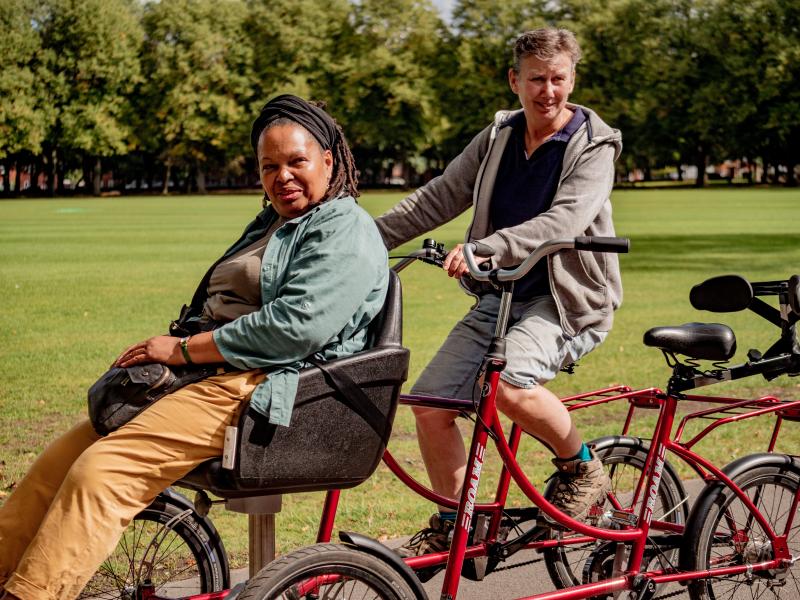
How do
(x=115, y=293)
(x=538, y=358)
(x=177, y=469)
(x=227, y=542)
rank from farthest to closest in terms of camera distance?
(x=115, y=293) → (x=227, y=542) → (x=538, y=358) → (x=177, y=469)

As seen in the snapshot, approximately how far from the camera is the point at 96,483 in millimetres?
2672

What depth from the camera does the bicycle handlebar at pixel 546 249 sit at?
3006 millimetres

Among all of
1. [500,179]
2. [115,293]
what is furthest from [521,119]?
[115,293]

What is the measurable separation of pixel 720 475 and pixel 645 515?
0.29 metres

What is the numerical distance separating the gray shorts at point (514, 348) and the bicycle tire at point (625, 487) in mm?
560

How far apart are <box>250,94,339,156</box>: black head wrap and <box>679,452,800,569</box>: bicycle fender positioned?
5.53 ft

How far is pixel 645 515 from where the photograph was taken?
357cm

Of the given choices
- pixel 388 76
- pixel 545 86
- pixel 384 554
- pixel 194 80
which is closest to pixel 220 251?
pixel 545 86

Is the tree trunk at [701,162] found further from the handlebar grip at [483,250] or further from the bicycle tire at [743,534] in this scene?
the handlebar grip at [483,250]

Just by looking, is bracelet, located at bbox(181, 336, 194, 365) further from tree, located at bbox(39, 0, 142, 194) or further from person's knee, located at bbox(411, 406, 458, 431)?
Result: tree, located at bbox(39, 0, 142, 194)

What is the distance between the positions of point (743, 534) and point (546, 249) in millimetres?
1338

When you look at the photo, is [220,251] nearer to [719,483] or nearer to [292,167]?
[719,483]

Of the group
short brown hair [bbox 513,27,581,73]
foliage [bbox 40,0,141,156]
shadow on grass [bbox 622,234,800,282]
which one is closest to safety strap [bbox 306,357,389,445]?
short brown hair [bbox 513,27,581,73]

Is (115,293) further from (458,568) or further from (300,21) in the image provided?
(300,21)
